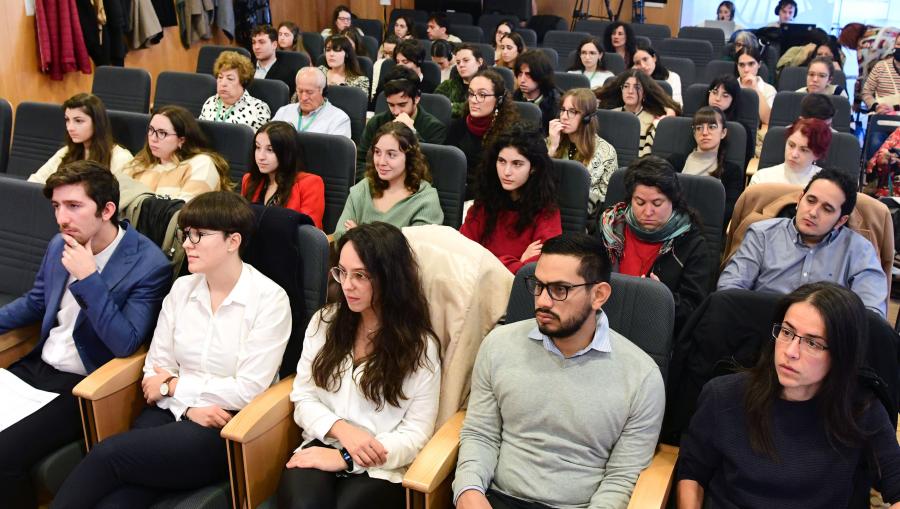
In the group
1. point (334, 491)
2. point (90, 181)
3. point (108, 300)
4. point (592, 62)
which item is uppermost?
point (592, 62)

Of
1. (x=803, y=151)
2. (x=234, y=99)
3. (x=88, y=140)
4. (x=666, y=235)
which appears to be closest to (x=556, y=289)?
(x=666, y=235)

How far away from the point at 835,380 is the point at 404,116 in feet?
9.15

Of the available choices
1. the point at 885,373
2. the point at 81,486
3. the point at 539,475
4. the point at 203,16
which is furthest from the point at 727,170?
the point at 203,16

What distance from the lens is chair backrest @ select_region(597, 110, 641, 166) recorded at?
411 centimetres

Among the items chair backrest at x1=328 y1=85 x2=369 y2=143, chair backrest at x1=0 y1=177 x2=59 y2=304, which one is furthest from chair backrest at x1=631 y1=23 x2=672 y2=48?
chair backrest at x1=0 y1=177 x2=59 y2=304

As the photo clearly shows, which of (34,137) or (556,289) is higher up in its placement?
(34,137)

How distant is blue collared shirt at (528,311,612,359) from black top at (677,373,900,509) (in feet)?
0.86

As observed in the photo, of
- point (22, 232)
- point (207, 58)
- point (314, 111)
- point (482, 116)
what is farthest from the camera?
point (207, 58)

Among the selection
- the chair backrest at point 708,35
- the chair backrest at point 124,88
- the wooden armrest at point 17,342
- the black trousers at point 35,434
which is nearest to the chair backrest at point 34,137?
the chair backrest at point 124,88

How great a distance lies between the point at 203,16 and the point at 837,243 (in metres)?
6.46

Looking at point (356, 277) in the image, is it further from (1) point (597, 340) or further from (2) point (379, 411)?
(1) point (597, 340)

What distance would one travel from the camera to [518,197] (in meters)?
3.05

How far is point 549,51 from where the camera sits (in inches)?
260

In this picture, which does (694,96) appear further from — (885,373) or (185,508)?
(185,508)
